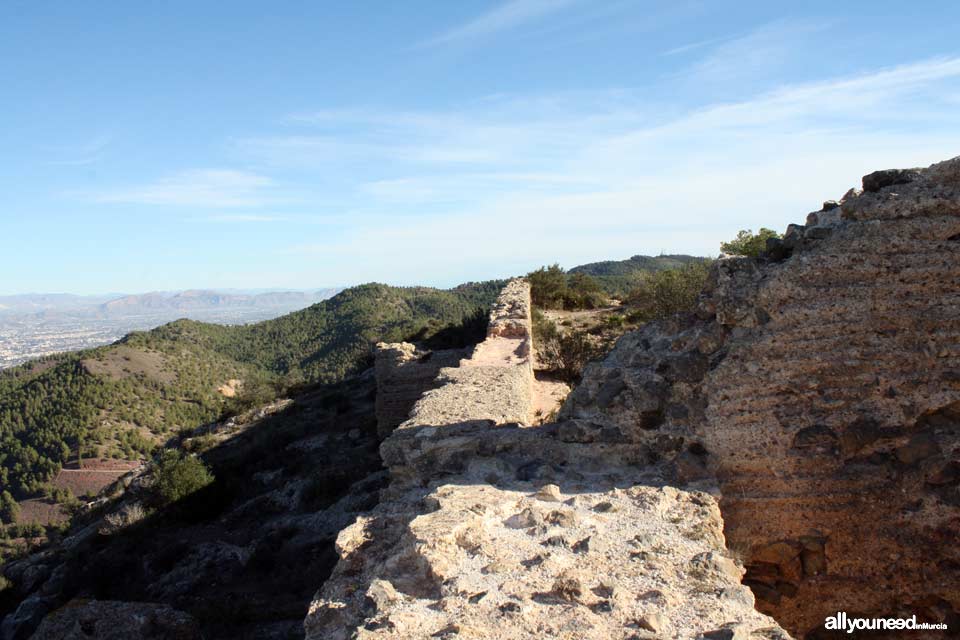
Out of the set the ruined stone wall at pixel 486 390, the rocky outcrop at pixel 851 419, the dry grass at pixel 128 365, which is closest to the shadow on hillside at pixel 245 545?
the ruined stone wall at pixel 486 390

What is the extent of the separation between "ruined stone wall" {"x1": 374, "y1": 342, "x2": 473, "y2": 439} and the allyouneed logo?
7.22m

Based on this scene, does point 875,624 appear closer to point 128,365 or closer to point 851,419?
point 851,419

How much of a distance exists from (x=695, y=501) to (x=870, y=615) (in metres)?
1.78

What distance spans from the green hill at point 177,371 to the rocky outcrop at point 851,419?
16.6 m

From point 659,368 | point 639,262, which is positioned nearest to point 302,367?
point 639,262

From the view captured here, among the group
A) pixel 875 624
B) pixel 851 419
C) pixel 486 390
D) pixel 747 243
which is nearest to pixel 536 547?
pixel 851 419

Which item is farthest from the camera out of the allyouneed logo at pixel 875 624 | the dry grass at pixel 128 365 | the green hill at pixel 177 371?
the dry grass at pixel 128 365

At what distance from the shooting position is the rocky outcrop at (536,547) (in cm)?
298

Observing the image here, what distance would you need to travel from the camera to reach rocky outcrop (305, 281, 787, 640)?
2.98 meters

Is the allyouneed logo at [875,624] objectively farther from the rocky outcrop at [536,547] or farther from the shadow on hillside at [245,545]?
the shadow on hillside at [245,545]

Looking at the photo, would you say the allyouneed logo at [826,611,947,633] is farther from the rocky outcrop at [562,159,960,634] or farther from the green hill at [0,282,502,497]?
the green hill at [0,282,502,497]

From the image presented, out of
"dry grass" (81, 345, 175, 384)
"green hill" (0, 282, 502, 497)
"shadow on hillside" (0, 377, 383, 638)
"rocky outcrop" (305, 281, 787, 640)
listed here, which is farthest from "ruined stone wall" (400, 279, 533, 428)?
"dry grass" (81, 345, 175, 384)

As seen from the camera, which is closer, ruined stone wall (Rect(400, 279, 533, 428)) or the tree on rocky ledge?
ruined stone wall (Rect(400, 279, 533, 428))

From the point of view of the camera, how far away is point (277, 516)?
38.1ft
